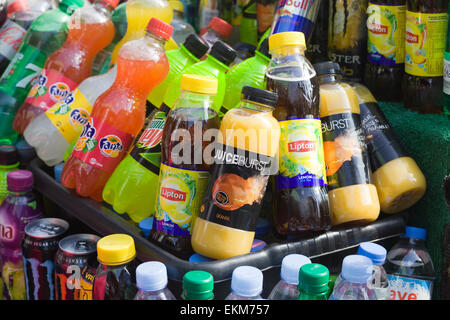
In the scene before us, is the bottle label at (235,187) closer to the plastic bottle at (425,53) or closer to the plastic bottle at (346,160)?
the plastic bottle at (346,160)

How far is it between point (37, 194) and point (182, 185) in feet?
2.29

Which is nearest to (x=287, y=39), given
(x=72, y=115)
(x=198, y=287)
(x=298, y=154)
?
(x=298, y=154)

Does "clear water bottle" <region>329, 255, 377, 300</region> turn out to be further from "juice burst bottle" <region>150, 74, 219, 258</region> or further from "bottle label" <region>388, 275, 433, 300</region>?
"juice burst bottle" <region>150, 74, 219, 258</region>

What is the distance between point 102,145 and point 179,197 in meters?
0.36

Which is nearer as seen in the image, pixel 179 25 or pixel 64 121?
pixel 64 121

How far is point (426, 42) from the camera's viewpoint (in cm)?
146

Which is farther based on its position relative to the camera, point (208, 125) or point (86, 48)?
point (86, 48)

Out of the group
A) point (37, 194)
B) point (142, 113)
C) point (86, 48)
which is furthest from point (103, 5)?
point (37, 194)

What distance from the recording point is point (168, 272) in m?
Answer: 1.17

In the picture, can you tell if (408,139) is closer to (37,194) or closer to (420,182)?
(420,182)

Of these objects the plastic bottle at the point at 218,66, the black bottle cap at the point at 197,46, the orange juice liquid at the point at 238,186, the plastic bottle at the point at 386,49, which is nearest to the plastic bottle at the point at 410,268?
the orange juice liquid at the point at 238,186

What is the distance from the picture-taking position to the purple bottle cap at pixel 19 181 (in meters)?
1.60

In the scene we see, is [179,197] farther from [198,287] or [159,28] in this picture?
[159,28]

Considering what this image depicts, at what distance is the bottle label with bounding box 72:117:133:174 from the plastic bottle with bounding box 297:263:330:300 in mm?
664
